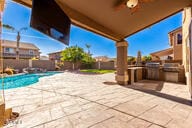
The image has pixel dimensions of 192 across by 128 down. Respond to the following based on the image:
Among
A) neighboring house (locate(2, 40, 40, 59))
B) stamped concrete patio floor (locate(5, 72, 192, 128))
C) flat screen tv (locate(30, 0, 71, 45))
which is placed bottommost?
stamped concrete patio floor (locate(5, 72, 192, 128))

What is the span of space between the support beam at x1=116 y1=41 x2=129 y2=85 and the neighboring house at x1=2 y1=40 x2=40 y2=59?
21526mm

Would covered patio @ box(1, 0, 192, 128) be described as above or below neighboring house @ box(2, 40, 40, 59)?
below

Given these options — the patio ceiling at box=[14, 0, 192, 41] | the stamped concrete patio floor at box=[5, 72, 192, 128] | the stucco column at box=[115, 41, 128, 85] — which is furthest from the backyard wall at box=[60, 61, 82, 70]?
the stamped concrete patio floor at box=[5, 72, 192, 128]

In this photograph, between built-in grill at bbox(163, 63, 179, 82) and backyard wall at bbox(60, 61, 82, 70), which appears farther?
backyard wall at bbox(60, 61, 82, 70)

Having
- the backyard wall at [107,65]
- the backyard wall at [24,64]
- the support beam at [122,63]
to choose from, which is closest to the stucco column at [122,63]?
the support beam at [122,63]

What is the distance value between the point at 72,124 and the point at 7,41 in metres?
28.3

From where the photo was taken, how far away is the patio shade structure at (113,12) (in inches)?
143

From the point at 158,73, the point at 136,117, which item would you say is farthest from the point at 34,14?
the point at 158,73

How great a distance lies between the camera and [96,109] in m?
3.29

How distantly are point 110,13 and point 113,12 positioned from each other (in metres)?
0.11

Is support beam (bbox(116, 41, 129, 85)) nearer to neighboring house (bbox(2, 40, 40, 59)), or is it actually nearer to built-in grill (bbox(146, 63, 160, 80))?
built-in grill (bbox(146, 63, 160, 80))

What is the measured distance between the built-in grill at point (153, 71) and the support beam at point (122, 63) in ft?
8.84

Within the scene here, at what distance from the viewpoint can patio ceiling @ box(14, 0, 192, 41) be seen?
143 inches

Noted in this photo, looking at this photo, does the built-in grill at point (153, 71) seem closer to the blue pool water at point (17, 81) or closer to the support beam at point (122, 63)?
the support beam at point (122, 63)
